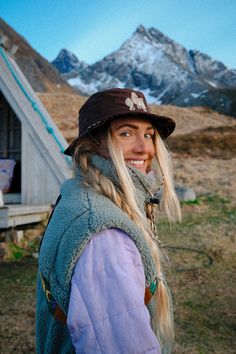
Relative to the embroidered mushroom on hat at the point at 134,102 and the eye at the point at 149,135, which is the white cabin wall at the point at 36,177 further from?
the embroidered mushroom on hat at the point at 134,102

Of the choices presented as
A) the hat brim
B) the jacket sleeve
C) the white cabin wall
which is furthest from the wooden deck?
the jacket sleeve

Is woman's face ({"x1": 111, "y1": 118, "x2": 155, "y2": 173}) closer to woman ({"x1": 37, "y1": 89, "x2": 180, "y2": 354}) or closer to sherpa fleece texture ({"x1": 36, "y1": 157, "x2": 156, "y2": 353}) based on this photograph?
woman ({"x1": 37, "y1": 89, "x2": 180, "y2": 354})

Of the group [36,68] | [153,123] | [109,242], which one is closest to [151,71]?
[36,68]

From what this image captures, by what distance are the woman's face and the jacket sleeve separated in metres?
0.52

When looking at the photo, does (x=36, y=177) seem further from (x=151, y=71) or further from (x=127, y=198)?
(x=151, y=71)

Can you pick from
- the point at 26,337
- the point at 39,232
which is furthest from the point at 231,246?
the point at 26,337

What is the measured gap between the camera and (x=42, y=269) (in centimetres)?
123

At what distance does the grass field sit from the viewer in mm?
3686

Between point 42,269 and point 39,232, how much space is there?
5.93 meters

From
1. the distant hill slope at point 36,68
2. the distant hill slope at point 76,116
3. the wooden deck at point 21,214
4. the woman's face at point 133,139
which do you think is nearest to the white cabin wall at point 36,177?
the wooden deck at point 21,214

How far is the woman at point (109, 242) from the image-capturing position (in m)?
1.00

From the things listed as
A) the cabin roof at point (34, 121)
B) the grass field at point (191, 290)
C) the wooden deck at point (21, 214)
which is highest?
the cabin roof at point (34, 121)

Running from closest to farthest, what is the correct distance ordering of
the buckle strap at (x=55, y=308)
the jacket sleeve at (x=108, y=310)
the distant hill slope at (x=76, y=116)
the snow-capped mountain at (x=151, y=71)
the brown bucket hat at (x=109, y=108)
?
the jacket sleeve at (x=108, y=310), the buckle strap at (x=55, y=308), the brown bucket hat at (x=109, y=108), the distant hill slope at (x=76, y=116), the snow-capped mountain at (x=151, y=71)

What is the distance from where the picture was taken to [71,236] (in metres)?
1.13
